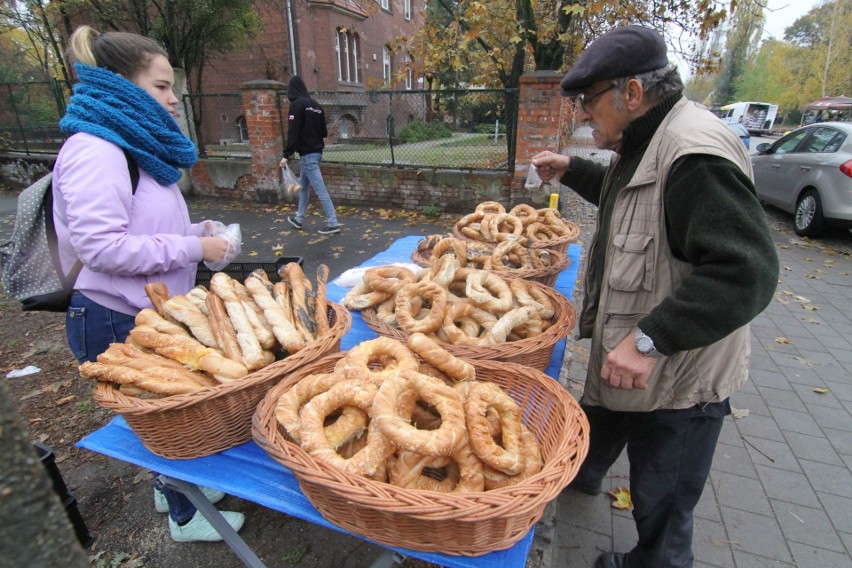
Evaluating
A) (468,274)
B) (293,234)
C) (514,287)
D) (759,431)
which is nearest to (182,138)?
(468,274)

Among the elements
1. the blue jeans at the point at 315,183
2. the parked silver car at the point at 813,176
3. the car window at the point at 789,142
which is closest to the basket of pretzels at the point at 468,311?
the blue jeans at the point at 315,183

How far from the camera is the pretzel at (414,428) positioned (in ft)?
3.78

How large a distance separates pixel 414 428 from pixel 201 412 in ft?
2.46

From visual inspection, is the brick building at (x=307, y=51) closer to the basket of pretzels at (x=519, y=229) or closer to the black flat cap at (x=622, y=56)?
the basket of pretzels at (x=519, y=229)

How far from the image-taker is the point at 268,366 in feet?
5.09

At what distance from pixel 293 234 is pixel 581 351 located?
531cm

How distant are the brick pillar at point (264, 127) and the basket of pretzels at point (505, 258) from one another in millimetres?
7209

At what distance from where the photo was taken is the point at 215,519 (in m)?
1.74

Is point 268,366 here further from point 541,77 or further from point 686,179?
point 541,77

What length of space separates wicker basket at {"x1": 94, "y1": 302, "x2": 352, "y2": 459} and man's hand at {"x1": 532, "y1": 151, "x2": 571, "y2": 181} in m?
1.71

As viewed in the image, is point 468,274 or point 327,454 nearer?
point 327,454

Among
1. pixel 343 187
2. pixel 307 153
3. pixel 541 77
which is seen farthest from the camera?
pixel 343 187

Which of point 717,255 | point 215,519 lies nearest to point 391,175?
point 215,519

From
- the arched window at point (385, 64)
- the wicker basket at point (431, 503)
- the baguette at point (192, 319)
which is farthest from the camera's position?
the arched window at point (385, 64)
